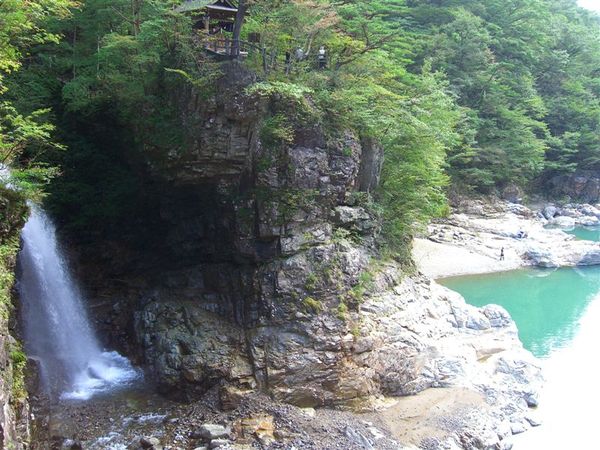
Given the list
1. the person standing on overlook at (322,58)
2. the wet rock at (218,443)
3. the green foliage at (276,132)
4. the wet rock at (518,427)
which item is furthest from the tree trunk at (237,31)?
the wet rock at (518,427)

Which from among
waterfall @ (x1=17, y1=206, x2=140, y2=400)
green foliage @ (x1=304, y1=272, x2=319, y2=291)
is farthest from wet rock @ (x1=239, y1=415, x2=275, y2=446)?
waterfall @ (x1=17, y1=206, x2=140, y2=400)

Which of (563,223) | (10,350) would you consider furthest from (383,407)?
(563,223)

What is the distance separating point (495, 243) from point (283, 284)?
76.7 ft

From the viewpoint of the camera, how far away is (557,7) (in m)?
58.3

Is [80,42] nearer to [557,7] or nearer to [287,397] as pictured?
[287,397]

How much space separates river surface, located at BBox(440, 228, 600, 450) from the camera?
16094 millimetres

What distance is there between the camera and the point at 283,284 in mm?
15820

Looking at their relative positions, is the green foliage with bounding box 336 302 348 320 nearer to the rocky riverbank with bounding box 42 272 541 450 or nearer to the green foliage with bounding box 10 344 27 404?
the rocky riverbank with bounding box 42 272 541 450

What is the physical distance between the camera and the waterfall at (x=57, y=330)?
15.9 meters

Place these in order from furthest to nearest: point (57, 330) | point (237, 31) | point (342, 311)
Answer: point (57, 330), point (237, 31), point (342, 311)

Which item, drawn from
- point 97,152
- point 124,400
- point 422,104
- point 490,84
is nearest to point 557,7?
point 490,84

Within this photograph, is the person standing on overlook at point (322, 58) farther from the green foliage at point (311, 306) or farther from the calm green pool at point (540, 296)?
the calm green pool at point (540, 296)

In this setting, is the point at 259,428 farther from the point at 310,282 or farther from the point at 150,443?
the point at 310,282

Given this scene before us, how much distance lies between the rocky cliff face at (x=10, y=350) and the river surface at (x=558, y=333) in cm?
1318
